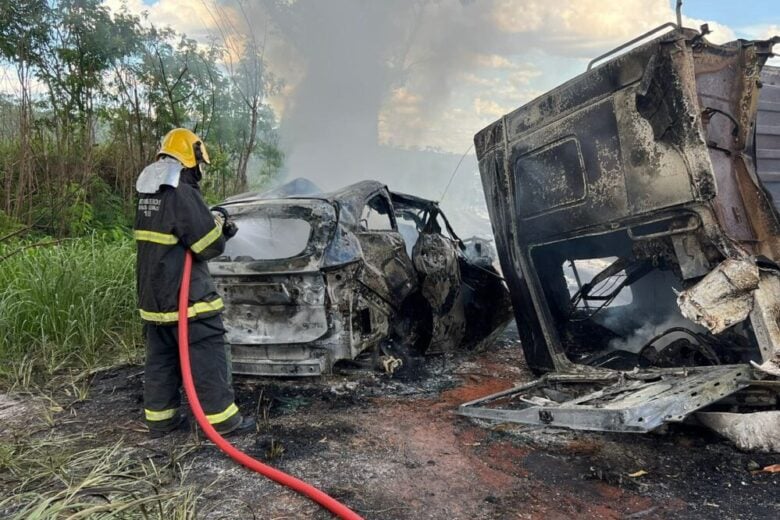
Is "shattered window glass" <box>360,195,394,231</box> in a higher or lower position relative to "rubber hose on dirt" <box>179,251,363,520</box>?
higher

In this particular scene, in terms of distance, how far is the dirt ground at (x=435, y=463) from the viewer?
2.47 metres

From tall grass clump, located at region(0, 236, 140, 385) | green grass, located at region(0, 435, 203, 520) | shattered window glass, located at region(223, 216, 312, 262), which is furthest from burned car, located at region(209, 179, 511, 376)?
tall grass clump, located at region(0, 236, 140, 385)

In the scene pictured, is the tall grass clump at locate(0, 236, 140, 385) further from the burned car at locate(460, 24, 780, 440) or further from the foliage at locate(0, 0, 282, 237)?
the burned car at locate(460, 24, 780, 440)

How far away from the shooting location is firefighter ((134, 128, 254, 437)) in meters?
3.27

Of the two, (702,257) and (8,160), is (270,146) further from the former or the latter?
(702,257)

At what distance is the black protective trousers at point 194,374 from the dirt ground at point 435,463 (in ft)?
0.54

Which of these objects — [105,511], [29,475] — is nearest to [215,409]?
[29,475]

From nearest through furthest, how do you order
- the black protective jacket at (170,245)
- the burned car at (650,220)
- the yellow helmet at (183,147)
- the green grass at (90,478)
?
1. the green grass at (90,478)
2. the burned car at (650,220)
3. the black protective jacket at (170,245)
4. the yellow helmet at (183,147)

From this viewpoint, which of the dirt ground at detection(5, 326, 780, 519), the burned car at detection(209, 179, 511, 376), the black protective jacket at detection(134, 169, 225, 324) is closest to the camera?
the dirt ground at detection(5, 326, 780, 519)

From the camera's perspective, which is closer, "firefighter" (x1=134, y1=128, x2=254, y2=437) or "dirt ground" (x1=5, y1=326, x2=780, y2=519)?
"dirt ground" (x1=5, y1=326, x2=780, y2=519)

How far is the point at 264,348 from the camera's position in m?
3.96

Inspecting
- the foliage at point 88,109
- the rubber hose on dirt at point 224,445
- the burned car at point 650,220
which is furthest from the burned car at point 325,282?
the foliage at point 88,109

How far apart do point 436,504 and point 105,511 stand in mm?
1371

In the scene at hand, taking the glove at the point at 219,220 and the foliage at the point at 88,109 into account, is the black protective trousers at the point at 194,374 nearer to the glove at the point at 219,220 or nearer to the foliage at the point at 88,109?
the glove at the point at 219,220
